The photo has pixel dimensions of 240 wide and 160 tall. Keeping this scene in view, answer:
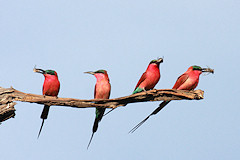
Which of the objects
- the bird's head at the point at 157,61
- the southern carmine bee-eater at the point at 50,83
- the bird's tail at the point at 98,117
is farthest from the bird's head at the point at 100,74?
the bird's head at the point at 157,61

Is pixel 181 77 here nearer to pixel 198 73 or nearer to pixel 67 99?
pixel 198 73

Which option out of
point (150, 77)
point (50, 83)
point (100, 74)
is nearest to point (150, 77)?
point (150, 77)

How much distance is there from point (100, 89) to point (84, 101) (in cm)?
86

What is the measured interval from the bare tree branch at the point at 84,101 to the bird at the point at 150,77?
0.50m

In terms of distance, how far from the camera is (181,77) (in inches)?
346

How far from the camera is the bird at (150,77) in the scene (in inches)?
335

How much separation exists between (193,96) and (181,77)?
831mm

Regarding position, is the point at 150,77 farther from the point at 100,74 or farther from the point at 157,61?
the point at 100,74

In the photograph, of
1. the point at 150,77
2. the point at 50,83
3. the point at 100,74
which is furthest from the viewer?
the point at 100,74

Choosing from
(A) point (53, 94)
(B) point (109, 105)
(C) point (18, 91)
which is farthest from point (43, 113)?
(B) point (109, 105)

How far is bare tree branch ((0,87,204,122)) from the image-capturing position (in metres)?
7.93

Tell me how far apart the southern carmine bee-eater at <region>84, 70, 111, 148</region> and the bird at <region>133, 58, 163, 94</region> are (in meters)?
0.85

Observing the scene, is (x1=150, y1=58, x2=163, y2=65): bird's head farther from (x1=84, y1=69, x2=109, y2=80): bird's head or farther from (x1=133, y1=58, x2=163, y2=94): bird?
(x1=84, y1=69, x2=109, y2=80): bird's head

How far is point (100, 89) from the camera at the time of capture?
28.7 ft
